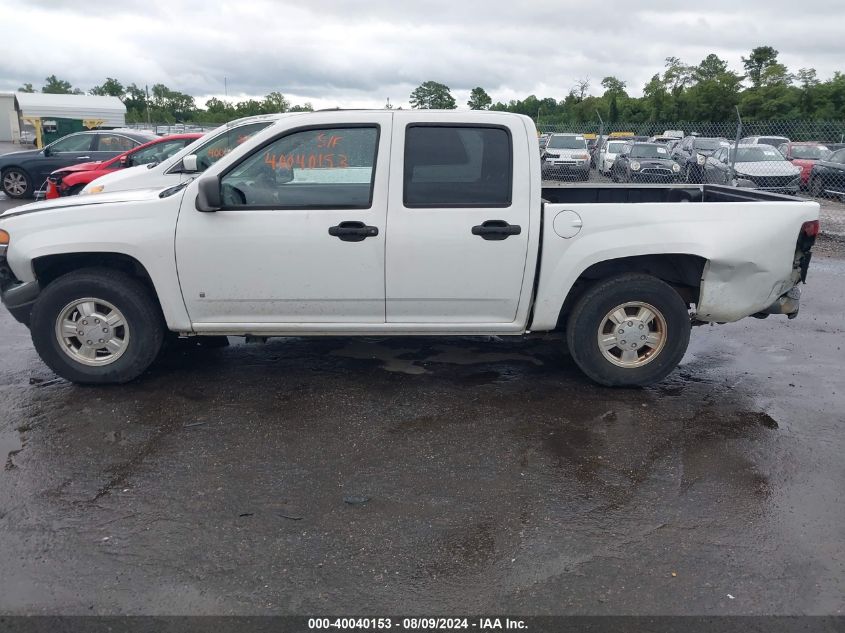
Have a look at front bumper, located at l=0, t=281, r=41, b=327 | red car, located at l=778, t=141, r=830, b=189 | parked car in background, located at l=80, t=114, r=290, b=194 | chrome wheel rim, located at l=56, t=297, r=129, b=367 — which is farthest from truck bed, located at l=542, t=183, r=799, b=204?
red car, located at l=778, t=141, r=830, b=189

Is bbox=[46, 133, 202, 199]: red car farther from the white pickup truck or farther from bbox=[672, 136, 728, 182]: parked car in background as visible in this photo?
bbox=[672, 136, 728, 182]: parked car in background

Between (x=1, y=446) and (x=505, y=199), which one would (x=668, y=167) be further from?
(x=1, y=446)

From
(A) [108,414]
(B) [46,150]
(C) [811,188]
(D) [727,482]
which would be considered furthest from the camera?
(C) [811,188]

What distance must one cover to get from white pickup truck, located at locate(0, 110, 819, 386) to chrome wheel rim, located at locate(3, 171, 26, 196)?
13455mm

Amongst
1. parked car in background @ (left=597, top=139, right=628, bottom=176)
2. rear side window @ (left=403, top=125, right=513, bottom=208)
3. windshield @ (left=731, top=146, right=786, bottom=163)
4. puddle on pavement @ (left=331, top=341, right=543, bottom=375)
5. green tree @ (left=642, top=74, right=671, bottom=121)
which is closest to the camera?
rear side window @ (left=403, top=125, right=513, bottom=208)

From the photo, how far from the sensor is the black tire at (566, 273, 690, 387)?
506 cm

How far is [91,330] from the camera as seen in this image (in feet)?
16.7

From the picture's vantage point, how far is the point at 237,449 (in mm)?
4266

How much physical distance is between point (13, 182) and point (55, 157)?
111 centimetres

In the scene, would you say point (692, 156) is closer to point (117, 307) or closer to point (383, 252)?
point (383, 252)

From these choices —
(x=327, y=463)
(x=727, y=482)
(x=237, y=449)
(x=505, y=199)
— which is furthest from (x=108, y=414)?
(x=727, y=482)

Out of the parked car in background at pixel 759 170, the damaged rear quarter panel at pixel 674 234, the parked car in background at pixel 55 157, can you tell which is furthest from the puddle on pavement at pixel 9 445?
the parked car in background at pixel 759 170

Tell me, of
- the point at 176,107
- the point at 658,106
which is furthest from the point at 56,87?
the point at 658,106

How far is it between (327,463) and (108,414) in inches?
63.6
